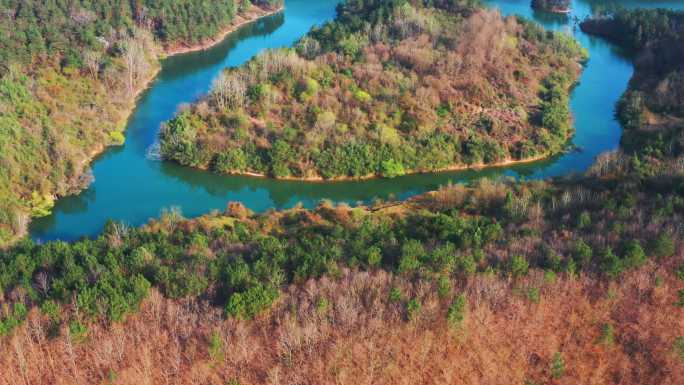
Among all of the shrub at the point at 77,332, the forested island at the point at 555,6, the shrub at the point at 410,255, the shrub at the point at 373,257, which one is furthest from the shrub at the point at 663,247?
the forested island at the point at 555,6

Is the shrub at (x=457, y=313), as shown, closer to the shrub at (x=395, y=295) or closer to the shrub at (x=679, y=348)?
the shrub at (x=395, y=295)

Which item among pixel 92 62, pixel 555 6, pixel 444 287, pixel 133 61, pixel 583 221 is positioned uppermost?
pixel 555 6

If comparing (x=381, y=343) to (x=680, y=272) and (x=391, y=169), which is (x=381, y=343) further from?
(x=391, y=169)

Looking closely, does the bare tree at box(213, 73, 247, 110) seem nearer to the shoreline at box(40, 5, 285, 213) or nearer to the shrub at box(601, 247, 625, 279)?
the shoreline at box(40, 5, 285, 213)

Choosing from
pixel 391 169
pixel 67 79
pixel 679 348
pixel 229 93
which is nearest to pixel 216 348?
pixel 679 348

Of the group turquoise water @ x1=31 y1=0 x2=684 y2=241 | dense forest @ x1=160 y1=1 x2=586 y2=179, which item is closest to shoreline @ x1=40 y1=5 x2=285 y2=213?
turquoise water @ x1=31 y1=0 x2=684 y2=241

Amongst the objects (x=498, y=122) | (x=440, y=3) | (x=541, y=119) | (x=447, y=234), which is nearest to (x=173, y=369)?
(x=447, y=234)
